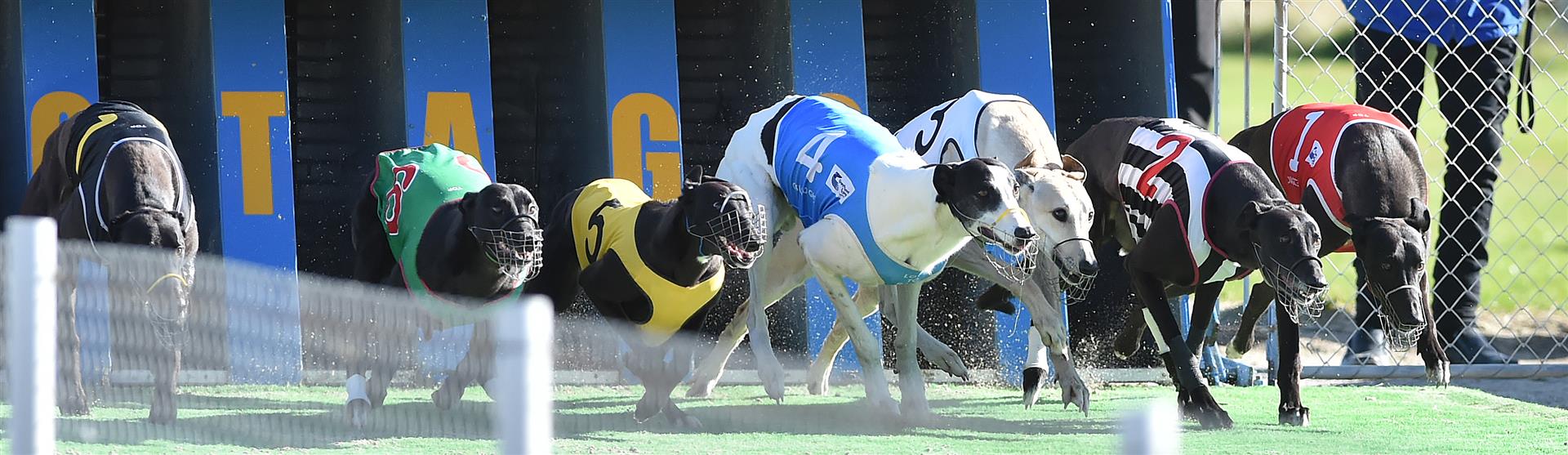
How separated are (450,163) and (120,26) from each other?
2016 millimetres

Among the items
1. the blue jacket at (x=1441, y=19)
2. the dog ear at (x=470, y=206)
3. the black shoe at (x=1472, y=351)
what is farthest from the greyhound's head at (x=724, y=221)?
the black shoe at (x=1472, y=351)

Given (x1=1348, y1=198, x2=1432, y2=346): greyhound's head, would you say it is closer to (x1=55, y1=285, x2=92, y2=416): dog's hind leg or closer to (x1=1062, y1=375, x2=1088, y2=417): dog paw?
(x1=1062, y1=375, x2=1088, y2=417): dog paw

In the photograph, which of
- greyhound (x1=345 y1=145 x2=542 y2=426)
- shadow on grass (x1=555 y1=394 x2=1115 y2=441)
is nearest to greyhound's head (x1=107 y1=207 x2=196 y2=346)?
greyhound (x1=345 y1=145 x2=542 y2=426)

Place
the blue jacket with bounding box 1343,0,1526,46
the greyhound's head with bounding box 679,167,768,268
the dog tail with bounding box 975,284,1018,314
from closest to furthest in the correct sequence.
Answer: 1. the greyhound's head with bounding box 679,167,768,268
2. the dog tail with bounding box 975,284,1018,314
3. the blue jacket with bounding box 1343,0,1526,46

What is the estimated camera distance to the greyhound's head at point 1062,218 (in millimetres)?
5555

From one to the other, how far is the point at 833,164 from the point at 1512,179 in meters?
15.6

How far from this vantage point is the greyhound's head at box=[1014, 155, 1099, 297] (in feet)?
18.2

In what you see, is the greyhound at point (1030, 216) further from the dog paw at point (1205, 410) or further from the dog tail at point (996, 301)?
the dog paw at point (1205, 410)

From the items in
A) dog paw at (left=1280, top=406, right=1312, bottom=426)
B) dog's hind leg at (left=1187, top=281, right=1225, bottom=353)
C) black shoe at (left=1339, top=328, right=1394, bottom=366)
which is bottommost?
dog paw at (left=1280, top=406, right=1312, bottom=426)

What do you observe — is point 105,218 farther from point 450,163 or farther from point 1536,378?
point 1536,378

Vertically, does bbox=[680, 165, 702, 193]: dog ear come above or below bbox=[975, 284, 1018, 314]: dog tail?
above

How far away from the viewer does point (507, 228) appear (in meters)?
5.53

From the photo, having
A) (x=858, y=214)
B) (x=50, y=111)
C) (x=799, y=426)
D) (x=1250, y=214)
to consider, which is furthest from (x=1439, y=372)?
(x=50, y=111)

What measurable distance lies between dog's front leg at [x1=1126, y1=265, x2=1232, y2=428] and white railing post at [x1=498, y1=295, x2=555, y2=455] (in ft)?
11.2
